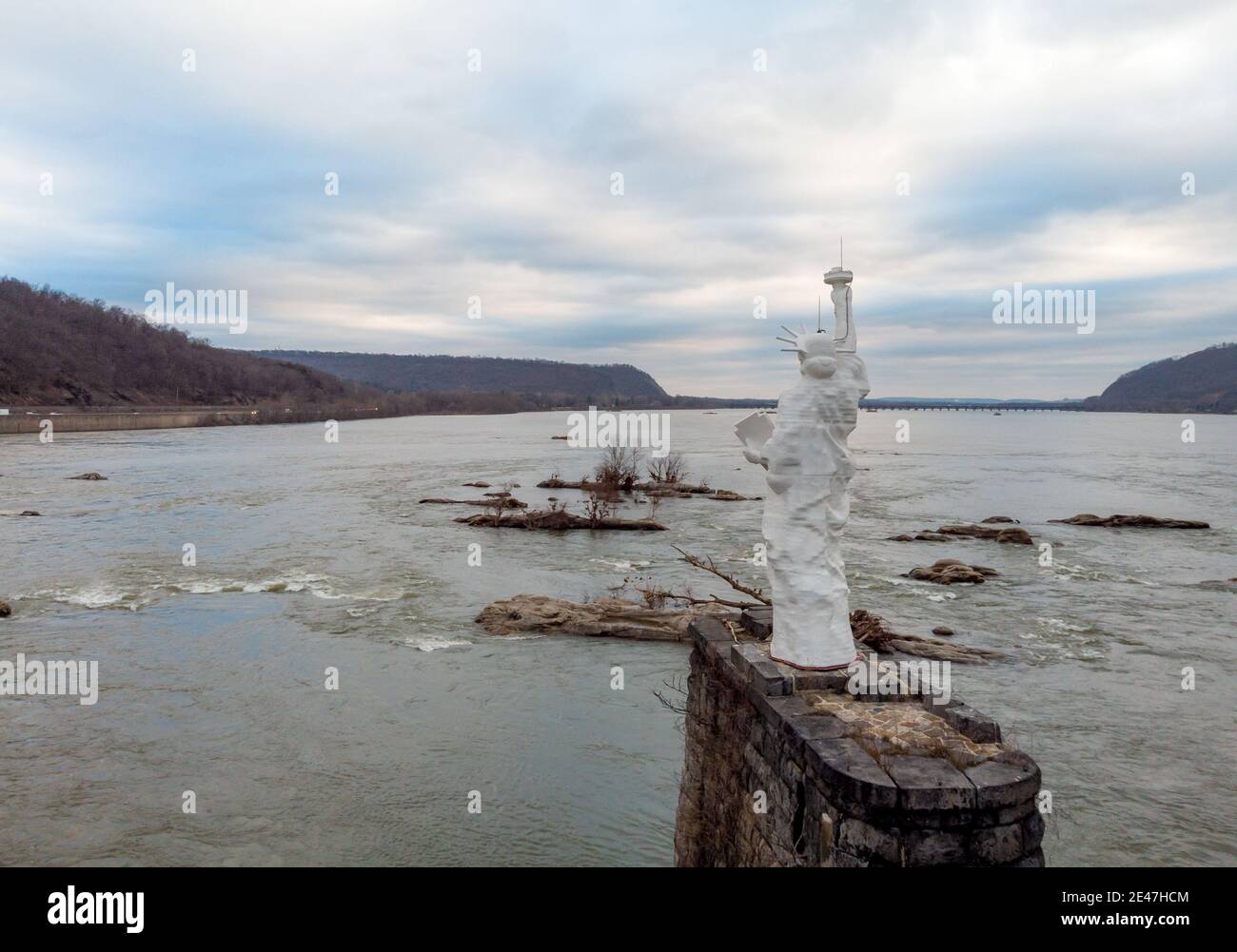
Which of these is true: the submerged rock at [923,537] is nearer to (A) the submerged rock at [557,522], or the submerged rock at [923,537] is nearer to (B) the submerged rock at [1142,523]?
(B) the submerged rock at [1142,523]

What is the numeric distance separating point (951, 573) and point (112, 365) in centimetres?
14308

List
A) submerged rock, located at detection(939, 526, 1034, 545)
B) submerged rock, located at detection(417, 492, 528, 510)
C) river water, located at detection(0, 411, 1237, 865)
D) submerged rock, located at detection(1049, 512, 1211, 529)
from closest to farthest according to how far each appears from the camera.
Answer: river water, located at detection(0, 411, 1237, 865) < submerged rock, located at detection(939, 526, 1034, 545) < submerged rock, located at detection(1049, 512, 1211, 529) < submerged rock, located at detection(417, 492, 528, 510)

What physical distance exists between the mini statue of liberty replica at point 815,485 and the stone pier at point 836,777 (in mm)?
364

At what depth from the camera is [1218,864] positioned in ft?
31.3

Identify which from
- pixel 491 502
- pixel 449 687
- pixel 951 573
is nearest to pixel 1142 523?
pixel 951 573

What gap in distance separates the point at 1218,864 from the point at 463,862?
8669 mm

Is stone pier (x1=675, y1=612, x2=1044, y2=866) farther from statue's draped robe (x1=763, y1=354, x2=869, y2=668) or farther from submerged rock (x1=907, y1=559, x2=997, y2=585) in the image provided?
submerged rock (x1=907, y1=559, x2=997, y2=585)

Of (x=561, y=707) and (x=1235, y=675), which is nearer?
(x=561, y=707)

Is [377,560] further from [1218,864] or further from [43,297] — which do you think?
[43,297]

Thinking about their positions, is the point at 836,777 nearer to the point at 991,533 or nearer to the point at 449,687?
the point at 449,687

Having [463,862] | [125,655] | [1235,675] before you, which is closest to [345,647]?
[125,655]

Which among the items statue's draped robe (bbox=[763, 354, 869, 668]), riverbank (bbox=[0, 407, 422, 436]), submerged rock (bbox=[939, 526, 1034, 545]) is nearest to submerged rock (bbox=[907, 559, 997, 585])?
submerged rock (bbox=[939, 526, 1034, 545])

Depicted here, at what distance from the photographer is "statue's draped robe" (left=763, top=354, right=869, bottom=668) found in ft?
23.7

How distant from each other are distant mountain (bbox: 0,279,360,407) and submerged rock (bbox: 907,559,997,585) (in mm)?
118568
